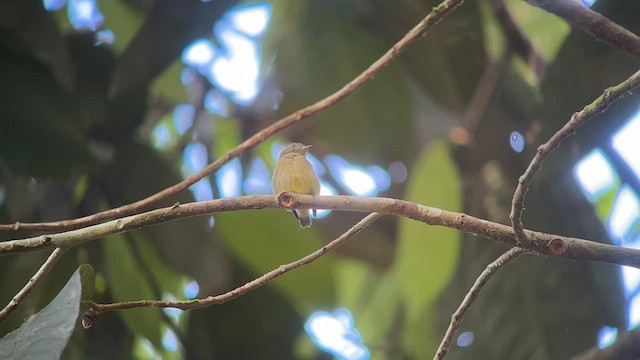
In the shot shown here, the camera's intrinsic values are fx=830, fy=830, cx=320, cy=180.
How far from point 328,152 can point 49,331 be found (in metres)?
1.33

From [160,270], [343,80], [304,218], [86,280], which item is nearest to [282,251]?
[304,218]

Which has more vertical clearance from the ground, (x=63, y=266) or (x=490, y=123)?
(x=490, y=123)

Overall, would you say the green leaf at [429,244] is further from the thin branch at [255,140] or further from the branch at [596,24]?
the branch at [596,24]

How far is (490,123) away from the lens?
208 centimetres

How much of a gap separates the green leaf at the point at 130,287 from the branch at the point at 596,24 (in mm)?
1088

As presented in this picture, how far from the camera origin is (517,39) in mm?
2145

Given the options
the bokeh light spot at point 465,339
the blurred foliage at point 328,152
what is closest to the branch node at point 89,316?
the blurred foliage at point 328,152

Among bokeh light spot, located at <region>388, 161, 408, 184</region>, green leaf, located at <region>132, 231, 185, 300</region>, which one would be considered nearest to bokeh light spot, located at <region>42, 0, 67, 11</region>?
green leaf, located at <region>132, 231, 185, 300</region>

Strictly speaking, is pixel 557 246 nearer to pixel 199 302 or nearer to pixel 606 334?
pixel 199 302

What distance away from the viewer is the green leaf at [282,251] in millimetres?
1915

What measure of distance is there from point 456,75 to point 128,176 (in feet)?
2.70

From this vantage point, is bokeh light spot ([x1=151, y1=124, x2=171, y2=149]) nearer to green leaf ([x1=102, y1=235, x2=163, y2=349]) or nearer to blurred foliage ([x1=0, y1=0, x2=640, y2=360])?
blurred foliage ([x1=0, y1=0, x2=640, y2=360])

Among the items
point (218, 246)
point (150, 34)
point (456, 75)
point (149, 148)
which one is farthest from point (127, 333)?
point (456, 75)

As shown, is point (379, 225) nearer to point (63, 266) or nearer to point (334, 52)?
point (334, 52)
